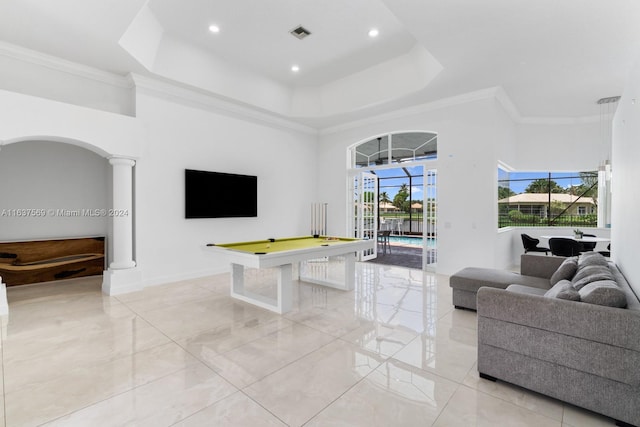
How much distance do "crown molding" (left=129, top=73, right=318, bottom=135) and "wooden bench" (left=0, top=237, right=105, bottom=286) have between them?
125 inches

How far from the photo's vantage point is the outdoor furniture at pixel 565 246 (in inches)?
235

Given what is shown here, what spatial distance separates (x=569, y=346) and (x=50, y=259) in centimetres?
763

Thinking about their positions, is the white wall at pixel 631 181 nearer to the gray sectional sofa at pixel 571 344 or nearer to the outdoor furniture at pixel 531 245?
the gray sectional sofa at pixel 571 344

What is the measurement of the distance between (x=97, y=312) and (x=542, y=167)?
9.61 metres

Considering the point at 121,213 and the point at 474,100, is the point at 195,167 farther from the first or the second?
the point at 474,100

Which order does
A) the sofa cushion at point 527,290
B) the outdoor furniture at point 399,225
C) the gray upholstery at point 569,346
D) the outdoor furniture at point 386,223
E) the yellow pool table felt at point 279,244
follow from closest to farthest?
the gray upholstery at point 569,346 → the sofa cushion at point 527,290 → the yellow pool table felt at point 279,244 → the outdoor furniture at point 386,223 → the outdoor furniture at point 399,225

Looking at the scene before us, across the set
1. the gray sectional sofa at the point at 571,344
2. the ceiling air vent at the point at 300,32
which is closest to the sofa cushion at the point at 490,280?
the gray sectional sofa at the point at 571,344

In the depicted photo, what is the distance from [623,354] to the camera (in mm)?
1958

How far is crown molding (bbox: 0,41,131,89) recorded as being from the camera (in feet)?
14.5

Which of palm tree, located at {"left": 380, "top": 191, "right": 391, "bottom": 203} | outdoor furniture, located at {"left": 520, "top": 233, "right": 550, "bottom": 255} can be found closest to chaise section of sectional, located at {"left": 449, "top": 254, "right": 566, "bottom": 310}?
outdoor furniture, located at {"left": 520, "top": 233, "right": 550, "bottom": 255}

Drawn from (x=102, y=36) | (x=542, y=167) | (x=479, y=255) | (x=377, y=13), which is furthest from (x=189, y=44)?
(x=542, y=167)

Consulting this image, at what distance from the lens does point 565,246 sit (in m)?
6.07

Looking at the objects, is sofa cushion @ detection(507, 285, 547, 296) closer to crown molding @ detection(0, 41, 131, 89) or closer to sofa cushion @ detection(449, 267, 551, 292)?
sofa cushion @ detection(449, 267, 551, 292)

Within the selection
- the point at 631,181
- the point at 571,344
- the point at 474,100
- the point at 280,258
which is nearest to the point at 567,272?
the point at 631,181
